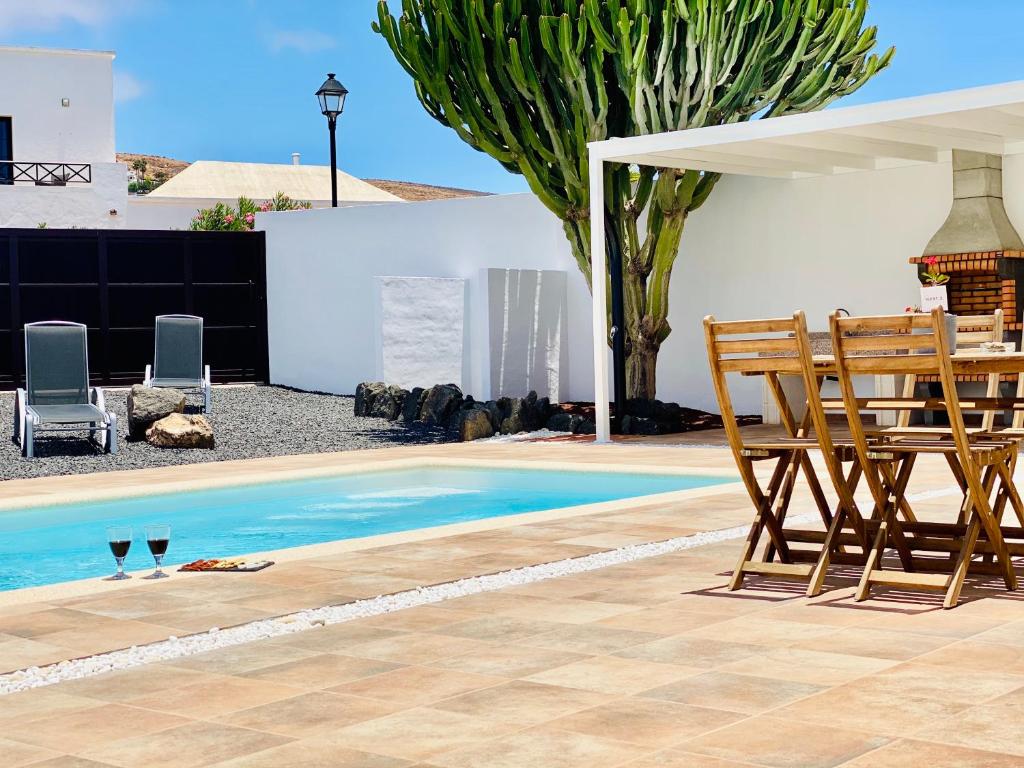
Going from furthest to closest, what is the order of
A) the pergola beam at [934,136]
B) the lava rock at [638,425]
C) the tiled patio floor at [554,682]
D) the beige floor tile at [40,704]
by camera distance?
the lava rock at [638,425] → the pergola beam at [934,136] → the beige floor tile at [40,704] → the tiled patio floor at [554,682]

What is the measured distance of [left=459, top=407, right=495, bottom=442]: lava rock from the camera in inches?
546

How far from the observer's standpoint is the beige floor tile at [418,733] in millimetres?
3199

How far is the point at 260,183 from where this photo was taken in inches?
2210

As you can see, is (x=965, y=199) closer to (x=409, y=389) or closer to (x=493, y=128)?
(x=493, y=128)

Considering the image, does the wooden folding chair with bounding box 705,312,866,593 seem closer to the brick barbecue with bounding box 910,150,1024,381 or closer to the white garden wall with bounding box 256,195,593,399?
the brick barbecue with bounding box 910,150,1024,381

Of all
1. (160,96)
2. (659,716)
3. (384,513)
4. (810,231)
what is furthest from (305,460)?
(160,96)

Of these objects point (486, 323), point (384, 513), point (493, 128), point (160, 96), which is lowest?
point (384, 513)

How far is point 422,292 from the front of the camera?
16203 mm

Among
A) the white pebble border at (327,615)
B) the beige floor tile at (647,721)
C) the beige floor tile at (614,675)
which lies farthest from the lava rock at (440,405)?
the beige floor tile at (647,721)

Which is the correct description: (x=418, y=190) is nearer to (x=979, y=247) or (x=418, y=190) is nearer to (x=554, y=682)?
(x=979, y=247)

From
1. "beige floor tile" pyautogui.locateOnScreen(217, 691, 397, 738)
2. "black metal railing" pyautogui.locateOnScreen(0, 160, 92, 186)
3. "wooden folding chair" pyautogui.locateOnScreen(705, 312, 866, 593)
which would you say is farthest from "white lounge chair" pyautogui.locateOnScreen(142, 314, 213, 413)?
"black metal railing" pyautogui.locateOnScreen(0, 160, 92, 186)

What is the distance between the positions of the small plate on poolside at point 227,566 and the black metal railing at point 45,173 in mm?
22937

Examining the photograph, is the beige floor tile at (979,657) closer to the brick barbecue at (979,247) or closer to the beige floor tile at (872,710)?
the beige floor tile at (872,710)

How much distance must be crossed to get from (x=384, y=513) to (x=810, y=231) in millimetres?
6764
